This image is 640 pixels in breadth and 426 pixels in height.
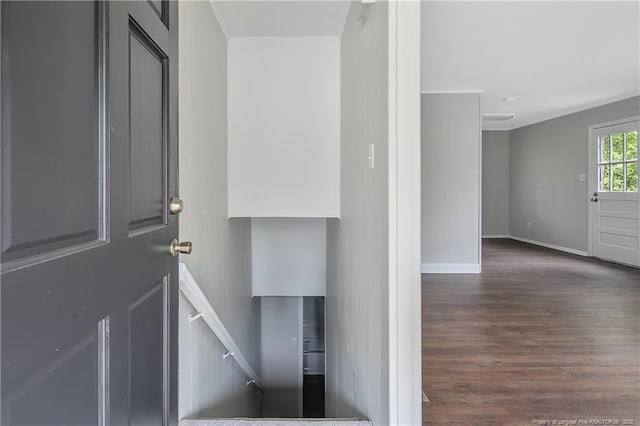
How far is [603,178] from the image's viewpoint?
544cm

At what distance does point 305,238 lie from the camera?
384 centimetres

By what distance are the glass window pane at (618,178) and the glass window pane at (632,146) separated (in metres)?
0.18

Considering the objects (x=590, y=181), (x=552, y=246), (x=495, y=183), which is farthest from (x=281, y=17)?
(x=495, y=183)

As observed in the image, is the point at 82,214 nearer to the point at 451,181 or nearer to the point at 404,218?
the point at 404,218

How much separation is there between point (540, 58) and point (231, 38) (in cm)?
307

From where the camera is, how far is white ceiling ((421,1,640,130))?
8.75ft

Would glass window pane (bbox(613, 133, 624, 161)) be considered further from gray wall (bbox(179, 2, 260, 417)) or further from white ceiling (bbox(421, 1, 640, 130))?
gray wall (bbox(179, 2, 260, 417))

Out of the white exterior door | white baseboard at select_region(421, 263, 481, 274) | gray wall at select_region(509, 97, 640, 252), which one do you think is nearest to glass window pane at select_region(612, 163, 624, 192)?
the white exterior door

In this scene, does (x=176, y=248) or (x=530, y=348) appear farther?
(x=530, y=348)

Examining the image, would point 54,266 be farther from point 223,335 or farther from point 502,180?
point 502,180

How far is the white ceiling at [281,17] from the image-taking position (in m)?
2.27

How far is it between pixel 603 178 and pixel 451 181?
2.73m

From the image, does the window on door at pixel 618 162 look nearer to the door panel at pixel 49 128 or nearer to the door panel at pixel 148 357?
the door panel at pixel 148 357

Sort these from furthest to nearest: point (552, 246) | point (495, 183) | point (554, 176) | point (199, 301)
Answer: point (495, 183) < point (552, 246) < point (554, 176) < point (199, 301)
